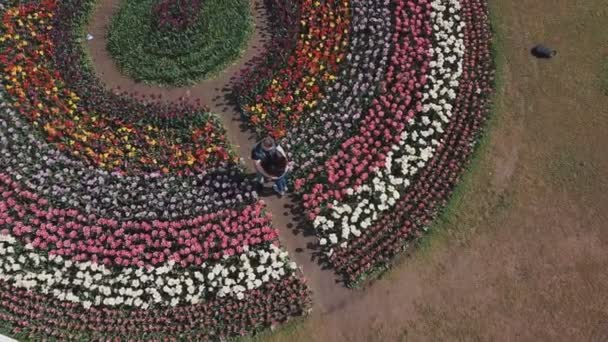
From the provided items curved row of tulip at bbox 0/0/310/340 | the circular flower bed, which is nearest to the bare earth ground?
the circular flower bed

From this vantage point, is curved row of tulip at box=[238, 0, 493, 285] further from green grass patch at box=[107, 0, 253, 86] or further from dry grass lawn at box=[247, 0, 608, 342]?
green grass patch at box=[107, 0, 253, 86]

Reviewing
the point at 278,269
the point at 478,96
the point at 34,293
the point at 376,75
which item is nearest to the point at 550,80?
the point at 478,96

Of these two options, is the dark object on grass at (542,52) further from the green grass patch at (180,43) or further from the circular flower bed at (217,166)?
the green grass patch at (180,43)

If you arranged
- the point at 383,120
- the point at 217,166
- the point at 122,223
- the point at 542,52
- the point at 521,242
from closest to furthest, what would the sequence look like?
the point at 521,242, the point at 122,223, the point at 217,166, the point at 383,120, the point at 542,52

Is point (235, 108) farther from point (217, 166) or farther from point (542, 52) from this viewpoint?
point (542, 52)

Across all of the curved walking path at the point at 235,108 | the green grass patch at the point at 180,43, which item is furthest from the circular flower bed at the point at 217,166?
the green grass patch at the point at 180,43

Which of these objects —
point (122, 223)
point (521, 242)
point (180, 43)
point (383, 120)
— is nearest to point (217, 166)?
point (122, 223)
